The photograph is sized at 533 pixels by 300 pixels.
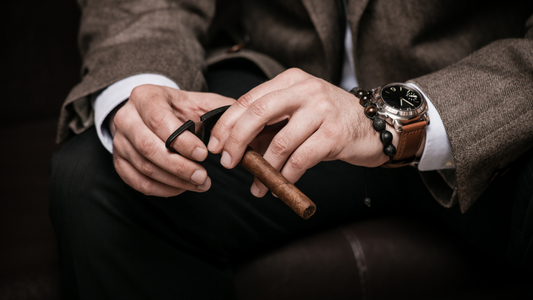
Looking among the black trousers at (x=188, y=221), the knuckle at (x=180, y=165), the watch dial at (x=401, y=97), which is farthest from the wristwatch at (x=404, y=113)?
the knuckle at (x=180, y=165)

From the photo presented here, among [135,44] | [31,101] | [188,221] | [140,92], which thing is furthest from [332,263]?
[31,101]

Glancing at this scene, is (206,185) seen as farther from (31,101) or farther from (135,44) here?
(31,101)

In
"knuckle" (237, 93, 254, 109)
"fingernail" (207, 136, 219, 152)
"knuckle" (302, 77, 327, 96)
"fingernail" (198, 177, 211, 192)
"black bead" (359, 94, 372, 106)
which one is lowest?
"fingernail" (198, 177, 211, 192)

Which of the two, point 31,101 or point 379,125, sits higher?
point 379,125

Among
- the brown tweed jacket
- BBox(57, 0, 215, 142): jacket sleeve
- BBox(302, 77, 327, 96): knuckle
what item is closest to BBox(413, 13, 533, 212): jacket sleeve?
the brown tweed jacket

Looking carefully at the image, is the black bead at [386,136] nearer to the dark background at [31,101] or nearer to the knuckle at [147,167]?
the knuckle at [147,167]

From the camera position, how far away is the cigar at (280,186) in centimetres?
38

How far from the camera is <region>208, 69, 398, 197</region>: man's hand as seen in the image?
18.0 inches

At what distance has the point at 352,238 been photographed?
812 millimetres

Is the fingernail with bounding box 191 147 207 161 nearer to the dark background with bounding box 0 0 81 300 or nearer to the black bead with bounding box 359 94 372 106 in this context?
the black bead with bounding box 359 94 372 106

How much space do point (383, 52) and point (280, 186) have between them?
0.52 m

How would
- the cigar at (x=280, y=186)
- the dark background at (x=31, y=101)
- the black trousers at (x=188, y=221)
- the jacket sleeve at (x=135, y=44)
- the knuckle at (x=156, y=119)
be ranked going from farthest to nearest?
the dark background at (x=31, y=101) < the jacket sleeve at (x=135, y=44) < the black trousers at (x=188, y=221) < the knuckle at (x=156, y=119) < the cigar at (x=280, y=186)

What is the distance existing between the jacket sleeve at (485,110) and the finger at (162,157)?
41 centimetres

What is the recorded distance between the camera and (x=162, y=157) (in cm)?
47
